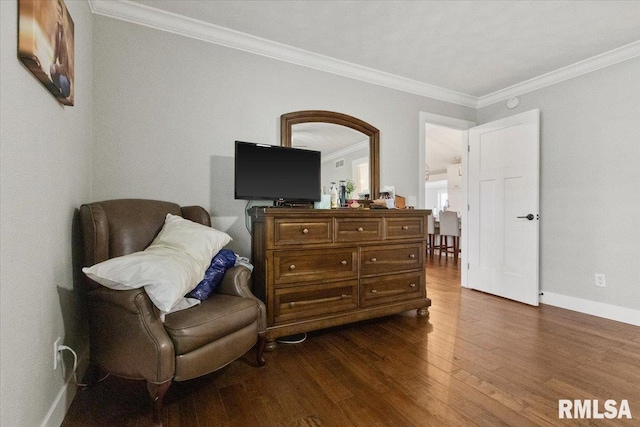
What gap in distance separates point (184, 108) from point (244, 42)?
0.78 meters

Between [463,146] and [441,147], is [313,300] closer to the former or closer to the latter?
[463,146]

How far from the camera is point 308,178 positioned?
2.65 meters

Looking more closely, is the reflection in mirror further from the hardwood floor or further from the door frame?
the hardwood floor

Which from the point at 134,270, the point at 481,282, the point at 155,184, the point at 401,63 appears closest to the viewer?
the point at 134,270

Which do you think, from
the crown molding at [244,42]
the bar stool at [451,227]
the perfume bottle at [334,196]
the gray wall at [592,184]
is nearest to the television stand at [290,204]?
the perfume bottle at [334,196]

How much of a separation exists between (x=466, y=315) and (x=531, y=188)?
1.56 metres

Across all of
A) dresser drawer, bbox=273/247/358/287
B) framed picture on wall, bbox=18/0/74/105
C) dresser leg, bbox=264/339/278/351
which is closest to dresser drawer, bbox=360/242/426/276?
dresser drawer, bbox=273/247/358/287

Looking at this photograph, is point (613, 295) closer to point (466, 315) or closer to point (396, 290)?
point (466, 315)

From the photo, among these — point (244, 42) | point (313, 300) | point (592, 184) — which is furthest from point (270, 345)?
point (592, 184)

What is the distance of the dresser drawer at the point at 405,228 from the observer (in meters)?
2.64

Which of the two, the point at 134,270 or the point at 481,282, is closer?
the point at 134,270

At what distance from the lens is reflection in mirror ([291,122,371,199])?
2.90 meters

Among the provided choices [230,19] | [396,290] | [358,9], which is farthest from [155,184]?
[396,290]

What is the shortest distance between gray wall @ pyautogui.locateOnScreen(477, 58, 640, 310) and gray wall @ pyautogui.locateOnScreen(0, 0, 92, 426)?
418 centimetres
